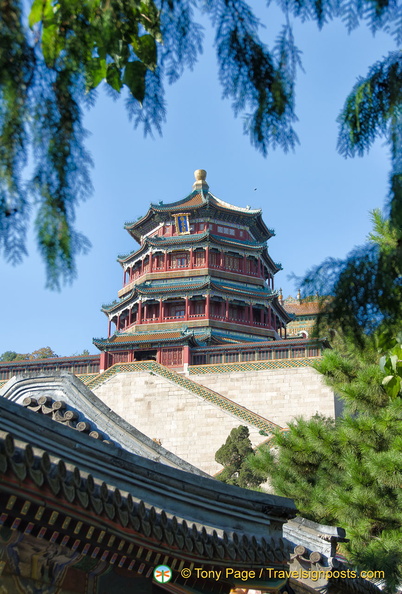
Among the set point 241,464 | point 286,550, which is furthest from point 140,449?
point 241,464

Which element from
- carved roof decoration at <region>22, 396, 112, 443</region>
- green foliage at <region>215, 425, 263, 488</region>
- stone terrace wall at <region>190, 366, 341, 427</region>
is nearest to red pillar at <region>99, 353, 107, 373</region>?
stone terrace wall at <region>190, 366, 341, 427</region>

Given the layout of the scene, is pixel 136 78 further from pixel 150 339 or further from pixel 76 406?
pixel 150 339

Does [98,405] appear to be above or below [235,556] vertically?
above

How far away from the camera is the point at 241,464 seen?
22828 millimetres

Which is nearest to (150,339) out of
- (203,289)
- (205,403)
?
(203,289)

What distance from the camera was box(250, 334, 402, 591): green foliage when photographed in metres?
9.88

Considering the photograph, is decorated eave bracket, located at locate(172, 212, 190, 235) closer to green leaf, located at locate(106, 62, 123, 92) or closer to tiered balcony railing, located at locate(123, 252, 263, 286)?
tiered balcony railing, located at locate(123, 252, 263, 286)

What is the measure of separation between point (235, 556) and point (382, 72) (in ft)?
14.3

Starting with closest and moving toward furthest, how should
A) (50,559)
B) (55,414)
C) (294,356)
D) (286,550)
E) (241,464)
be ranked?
(50,559), (286,550), (55,414), (241,464), (294,356)

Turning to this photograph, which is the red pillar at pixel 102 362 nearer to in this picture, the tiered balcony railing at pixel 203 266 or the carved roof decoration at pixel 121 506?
the tiered balcony railing at pixel 203 266

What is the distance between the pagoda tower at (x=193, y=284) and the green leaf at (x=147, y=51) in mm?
26887

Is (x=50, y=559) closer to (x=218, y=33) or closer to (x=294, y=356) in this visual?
(x=218, y=33)

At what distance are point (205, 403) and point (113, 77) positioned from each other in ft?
80.8

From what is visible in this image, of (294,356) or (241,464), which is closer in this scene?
(241,464)
